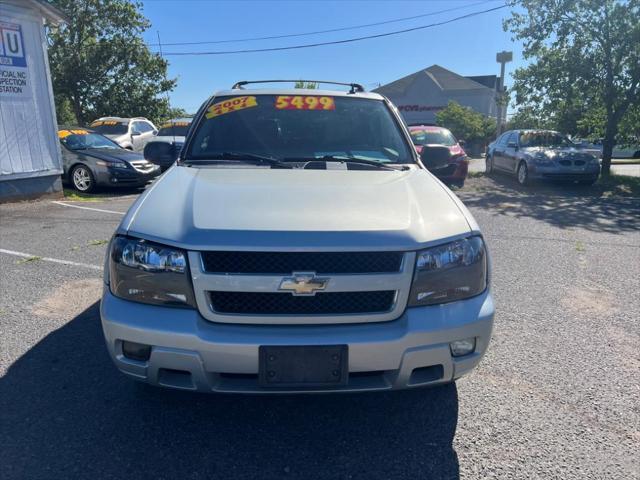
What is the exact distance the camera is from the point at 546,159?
40.9ft

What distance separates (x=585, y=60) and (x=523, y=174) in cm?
378

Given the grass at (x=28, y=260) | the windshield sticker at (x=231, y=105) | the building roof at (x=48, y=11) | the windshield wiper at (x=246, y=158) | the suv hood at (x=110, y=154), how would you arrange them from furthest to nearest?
the suv hood at (x=110, y=154)
the building roof at (x=48, y=11)
the grass at (x=28, y=260)
the windshield sticker at (x=231, y=105)
the windshield wiper at (x=246, y=158)

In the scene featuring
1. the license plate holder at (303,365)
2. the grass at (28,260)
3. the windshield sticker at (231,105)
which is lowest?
the grass at (28,260)

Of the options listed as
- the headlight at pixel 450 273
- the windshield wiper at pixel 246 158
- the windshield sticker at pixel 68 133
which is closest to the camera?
the headlight at pixel 450 273

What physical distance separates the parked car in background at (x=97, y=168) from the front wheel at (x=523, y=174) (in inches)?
377

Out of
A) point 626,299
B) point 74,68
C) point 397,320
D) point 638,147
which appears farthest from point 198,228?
point 74,68

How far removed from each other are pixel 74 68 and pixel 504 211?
25.4 metres

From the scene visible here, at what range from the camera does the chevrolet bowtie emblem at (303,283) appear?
2.12 metres

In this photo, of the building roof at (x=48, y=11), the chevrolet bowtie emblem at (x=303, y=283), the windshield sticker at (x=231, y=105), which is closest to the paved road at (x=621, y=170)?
the building roof at (x=48, y=11)

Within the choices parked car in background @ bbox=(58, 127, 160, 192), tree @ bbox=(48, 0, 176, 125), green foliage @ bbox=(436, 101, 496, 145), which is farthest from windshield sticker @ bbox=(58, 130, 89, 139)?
green foliage @ bbox=(436, 101, 496, 145)

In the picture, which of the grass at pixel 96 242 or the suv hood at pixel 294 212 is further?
the grass at pixel 96 242

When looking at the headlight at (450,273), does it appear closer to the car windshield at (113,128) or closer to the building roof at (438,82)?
the car windshield at (113,128)

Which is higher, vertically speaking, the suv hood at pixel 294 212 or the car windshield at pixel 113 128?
the car windshield at pixel 113 128

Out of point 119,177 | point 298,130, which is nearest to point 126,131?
point 119,177
